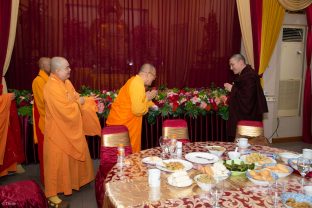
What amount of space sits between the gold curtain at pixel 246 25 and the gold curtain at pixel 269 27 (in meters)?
0.21

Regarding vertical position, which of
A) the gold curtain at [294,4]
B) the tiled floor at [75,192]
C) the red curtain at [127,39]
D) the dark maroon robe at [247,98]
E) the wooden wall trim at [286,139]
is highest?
the gold curtain at [294,4]

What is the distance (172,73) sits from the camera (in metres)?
5.80

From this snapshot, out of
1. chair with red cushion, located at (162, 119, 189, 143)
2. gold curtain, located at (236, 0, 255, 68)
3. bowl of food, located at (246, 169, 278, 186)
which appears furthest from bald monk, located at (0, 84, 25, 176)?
gold curtain, located at (236, 0, 255, 68)

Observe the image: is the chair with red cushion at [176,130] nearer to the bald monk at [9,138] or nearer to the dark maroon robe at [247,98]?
the dark maroon robe at [247,98]

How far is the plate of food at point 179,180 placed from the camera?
1942mm

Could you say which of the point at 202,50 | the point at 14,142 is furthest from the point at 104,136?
the point at 202,50

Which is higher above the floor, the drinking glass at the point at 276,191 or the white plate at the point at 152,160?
the white plate at the point at 152,160

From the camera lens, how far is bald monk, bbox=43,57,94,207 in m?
3.18

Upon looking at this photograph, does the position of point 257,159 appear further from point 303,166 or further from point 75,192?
point 75,192

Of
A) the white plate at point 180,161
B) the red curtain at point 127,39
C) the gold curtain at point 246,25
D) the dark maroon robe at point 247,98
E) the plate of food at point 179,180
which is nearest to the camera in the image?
the plate of food at point 179,180

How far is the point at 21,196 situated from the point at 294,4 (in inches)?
213

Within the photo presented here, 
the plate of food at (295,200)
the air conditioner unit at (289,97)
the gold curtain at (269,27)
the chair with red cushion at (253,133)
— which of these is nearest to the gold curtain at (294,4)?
the gold curtain at (269,27)

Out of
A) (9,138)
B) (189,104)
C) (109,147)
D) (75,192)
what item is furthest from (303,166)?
(9,138)

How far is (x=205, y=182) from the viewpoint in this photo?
1862 mm
